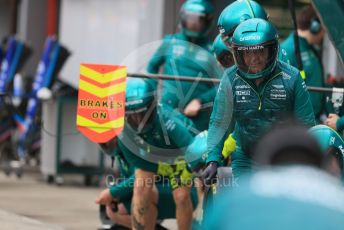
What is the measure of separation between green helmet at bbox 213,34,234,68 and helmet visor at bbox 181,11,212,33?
1.57 metres

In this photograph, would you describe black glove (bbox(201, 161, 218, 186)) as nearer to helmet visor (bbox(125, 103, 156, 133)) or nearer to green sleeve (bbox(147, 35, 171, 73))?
helmet visor (bbox(125, 103, 156, 133))

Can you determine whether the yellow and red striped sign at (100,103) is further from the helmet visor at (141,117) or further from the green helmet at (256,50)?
the green helmet at (256,50)

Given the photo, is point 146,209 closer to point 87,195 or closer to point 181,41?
point 181,41

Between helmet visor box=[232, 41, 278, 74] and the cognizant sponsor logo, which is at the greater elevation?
the cognizant sponsor logo

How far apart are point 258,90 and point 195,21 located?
334 cm

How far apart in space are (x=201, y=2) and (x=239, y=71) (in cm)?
345

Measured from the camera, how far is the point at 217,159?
6.99 metres

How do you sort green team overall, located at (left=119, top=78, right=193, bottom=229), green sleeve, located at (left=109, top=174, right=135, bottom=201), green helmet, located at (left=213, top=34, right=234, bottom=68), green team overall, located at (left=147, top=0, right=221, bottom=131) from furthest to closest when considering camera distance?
green team overall, located at (left=147, top=0, right=221, bottom=131)
green sleeve, located at (left=109, top=174, right=135, bottom=201)
green team overall, located at (left=119, top=78, right=193, bottom=229)
green helmet, located at (left=213, top=34, right=234, bottom=68)

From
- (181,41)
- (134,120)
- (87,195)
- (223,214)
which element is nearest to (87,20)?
(87,195)

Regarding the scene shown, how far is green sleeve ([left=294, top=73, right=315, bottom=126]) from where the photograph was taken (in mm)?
6727

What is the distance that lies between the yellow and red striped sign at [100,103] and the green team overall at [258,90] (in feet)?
4.28

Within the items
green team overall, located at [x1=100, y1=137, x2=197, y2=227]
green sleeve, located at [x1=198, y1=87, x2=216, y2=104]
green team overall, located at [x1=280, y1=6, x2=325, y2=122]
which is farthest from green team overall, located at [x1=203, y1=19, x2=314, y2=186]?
green sleeve, located at [x1=198, y1=87, x2=216, y2=104]

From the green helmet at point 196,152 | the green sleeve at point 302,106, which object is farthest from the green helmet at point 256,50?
the green helmet at point 196,152

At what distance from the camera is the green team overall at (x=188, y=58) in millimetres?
9820
